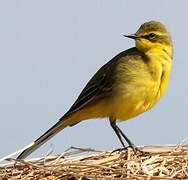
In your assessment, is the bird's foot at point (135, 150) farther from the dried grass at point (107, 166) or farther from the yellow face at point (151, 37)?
the yellow face at point (151, 37)

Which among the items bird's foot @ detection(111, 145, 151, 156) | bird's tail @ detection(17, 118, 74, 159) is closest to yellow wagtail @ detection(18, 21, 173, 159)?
bird's tail @ detection(17, 118, 74, 159)

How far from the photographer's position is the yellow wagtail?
8391mm

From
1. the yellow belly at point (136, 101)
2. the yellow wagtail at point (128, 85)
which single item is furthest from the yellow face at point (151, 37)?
the yellow belly at point (136, 101)

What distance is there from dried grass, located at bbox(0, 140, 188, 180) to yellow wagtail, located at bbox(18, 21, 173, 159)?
103 centimetres

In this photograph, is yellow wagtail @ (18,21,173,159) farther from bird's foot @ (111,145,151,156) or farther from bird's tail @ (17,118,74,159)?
bird's foot @ (111,145,151,156)

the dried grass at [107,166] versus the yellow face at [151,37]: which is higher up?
the yellow face at [151,37]

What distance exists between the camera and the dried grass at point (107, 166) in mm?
6492

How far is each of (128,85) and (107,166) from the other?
1928mm

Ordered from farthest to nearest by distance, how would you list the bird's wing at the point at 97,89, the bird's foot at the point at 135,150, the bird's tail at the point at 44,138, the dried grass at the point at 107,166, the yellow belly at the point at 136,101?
the bird's wing at the point at 97,89 → the bird's tail at the point at 44,138 → the yellow belly at the point at 136,101 → the bird's foot at the point at 135,150 → the dried grass at the point at 107,166

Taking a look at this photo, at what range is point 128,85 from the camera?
840 cm

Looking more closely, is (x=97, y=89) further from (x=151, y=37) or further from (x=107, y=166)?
(x=107, y=166)

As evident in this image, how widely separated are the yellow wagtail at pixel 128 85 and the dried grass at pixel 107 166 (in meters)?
1.03

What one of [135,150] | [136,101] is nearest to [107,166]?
[135,150]

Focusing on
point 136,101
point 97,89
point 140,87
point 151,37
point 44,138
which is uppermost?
point 151,37
